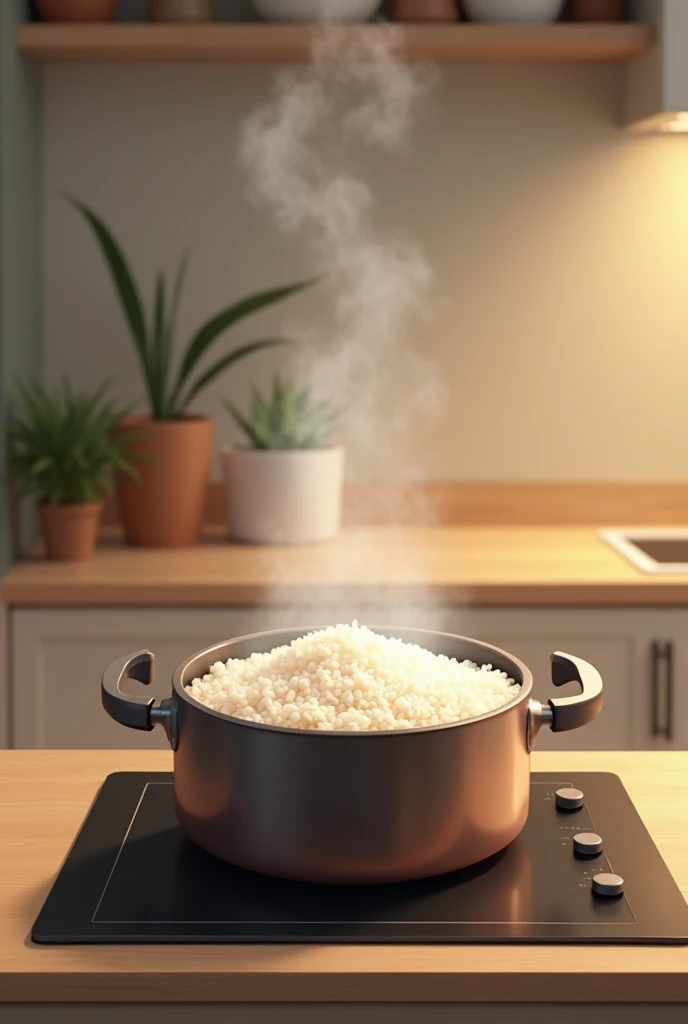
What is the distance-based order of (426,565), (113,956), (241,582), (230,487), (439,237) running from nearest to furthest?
(113,956) → (241,582) → (426,565) → (230,487) → (439,237)

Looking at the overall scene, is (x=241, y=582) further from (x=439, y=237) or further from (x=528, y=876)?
(x=528, y=876)

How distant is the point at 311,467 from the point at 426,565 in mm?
314

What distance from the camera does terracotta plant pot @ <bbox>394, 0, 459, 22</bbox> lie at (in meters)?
2.66

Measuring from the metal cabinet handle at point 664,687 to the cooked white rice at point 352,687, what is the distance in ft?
4.40

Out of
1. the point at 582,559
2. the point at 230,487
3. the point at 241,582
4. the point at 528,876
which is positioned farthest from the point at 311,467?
the point at 528,876

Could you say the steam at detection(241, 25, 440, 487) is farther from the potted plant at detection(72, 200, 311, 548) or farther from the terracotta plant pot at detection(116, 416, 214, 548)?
the terracotta plant pot at detection(116, 416, 214, 548)

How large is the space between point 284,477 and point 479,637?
53 centimetres

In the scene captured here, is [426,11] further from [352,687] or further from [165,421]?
[352,687]

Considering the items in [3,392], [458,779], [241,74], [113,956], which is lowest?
[113,956]

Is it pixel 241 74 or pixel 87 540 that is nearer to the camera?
pixel 87 540

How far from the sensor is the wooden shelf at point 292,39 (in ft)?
8.57

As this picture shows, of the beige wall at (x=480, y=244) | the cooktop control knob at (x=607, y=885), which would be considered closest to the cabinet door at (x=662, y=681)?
the beige wall at (x=480, y=244)

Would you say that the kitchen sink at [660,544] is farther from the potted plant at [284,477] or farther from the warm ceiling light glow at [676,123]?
the warm ceiling light glow at [676,123]

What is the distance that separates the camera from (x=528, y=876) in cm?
105
